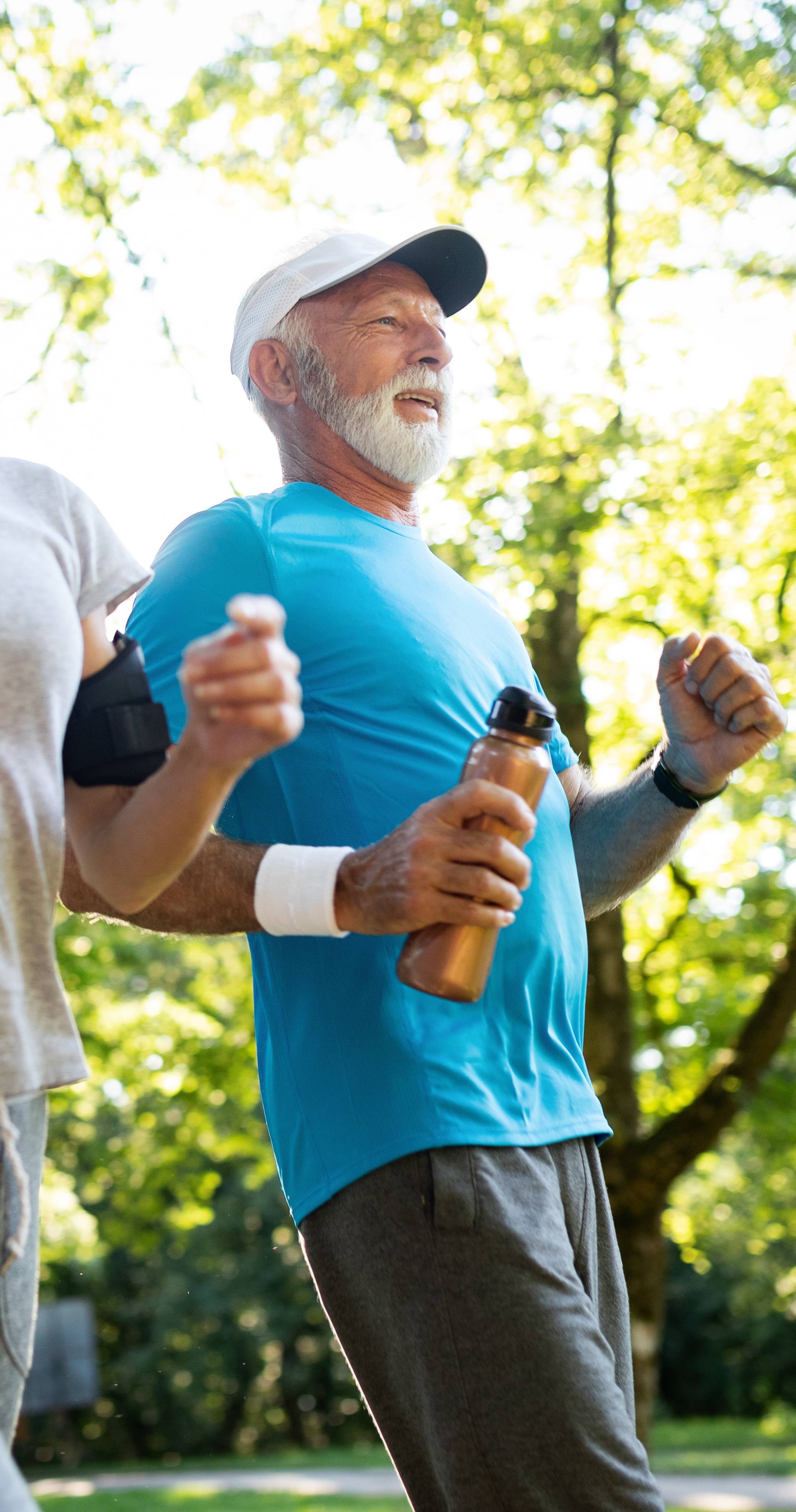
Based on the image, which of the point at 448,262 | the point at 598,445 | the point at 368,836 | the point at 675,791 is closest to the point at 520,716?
the point at 368,836

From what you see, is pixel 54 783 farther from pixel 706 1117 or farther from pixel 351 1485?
pixel 351 1485

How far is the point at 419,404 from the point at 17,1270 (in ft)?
5.89

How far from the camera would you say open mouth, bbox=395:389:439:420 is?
2662 millimetres

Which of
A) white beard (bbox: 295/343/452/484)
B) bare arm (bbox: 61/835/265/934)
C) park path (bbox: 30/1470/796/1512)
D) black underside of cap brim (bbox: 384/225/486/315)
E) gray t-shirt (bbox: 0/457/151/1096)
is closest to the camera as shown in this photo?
gray t-shirt (bbox: 0/457/151/1096)

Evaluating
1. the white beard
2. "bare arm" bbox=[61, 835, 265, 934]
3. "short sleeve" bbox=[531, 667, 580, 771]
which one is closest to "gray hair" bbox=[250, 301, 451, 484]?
the white beard

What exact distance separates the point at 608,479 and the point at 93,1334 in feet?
90.0

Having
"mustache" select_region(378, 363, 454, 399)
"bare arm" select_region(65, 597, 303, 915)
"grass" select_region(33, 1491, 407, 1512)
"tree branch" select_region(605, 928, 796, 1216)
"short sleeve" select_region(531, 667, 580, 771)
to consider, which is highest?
"mustache" select_region(378, 363, 454, 399)

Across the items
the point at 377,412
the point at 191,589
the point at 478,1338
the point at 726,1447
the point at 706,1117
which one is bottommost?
the point at 726,1447

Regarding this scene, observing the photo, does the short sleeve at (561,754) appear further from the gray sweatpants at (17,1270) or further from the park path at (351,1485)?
the park path at (351,1485)

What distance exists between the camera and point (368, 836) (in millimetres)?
2145

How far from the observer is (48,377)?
29.4 ft

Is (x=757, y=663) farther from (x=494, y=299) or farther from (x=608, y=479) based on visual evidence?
(x=494, y=299)

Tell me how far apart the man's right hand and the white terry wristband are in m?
0.10

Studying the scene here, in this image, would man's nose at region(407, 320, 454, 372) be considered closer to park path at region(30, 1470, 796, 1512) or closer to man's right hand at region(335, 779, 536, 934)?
man's right hand at region(335, 779, 536, 934)
